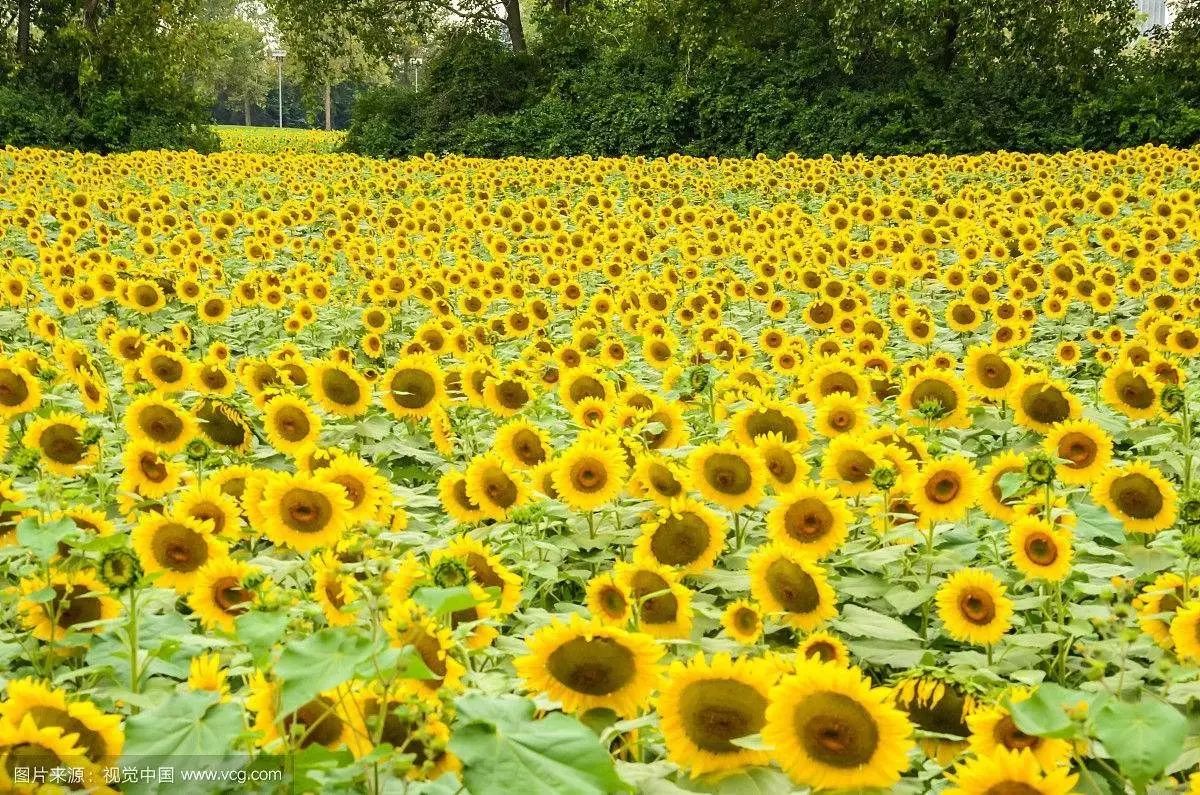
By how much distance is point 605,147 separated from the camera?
22.2 meters

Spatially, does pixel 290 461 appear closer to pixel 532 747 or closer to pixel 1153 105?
pixel 532 747

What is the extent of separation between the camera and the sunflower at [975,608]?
251cm

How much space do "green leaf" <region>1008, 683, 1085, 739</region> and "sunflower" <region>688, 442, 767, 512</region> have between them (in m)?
1.55

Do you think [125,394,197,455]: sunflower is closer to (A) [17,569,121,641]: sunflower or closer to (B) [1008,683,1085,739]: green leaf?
(A) [17,569,121,641]: sunflower

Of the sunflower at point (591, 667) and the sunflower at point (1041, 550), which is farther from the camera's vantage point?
the sunflower at point (1041, 550)

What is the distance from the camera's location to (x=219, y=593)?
226 cm

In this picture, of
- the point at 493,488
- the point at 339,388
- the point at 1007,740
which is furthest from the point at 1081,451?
the point at 339,388

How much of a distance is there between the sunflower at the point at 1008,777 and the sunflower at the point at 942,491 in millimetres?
1544

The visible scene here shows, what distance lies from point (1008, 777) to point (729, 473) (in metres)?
1.59

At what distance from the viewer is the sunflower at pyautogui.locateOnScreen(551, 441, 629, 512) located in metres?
3.01

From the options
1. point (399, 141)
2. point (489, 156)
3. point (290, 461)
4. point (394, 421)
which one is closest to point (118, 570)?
point (290, 461)

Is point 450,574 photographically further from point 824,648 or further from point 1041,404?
point 1041,404

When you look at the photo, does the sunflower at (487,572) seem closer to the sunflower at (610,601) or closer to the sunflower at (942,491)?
the sunflower at (610,601)

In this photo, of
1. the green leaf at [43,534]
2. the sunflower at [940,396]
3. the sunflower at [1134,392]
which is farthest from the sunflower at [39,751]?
the sunflower at [1134,392]
